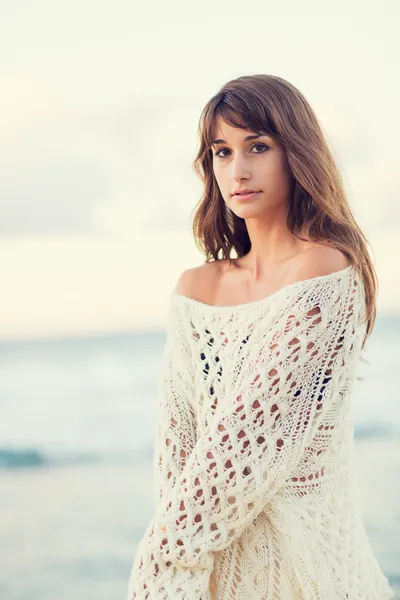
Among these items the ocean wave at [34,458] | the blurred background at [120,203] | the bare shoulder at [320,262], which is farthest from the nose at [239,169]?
the ocean wave at [34,458]

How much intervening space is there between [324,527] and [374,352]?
37.6ft

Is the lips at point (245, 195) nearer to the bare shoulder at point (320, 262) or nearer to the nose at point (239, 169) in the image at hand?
the nose at point (239, 169)

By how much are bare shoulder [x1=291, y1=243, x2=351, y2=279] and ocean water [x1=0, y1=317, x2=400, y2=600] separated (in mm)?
970

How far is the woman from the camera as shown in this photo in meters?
1.84

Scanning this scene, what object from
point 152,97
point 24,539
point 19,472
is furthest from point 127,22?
point 24,539

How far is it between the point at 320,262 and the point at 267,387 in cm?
31

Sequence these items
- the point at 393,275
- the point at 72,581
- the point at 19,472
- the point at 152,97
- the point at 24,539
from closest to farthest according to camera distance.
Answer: the point at 72,581
the point at 24,539
the point at 19,472
the point at 393,275
the point at 152,97

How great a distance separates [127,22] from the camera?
37.4 feet

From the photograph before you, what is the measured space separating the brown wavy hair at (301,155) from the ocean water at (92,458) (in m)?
0.89

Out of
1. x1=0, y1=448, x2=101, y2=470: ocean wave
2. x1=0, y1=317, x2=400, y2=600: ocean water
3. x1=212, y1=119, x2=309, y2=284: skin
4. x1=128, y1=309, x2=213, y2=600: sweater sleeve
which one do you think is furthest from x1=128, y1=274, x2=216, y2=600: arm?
x1=0, y1=448, x2=101, y2=470: ocean wave

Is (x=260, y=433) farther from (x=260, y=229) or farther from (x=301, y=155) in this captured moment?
(x=301, y=155)

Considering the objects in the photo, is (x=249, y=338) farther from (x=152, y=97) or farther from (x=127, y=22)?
(x=152, y=97)

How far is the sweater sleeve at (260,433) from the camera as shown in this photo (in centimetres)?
183

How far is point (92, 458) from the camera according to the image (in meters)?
9.89
